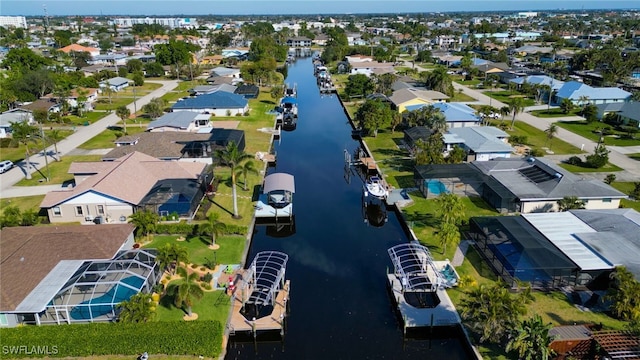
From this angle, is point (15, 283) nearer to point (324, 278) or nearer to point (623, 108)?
point (324, 278)

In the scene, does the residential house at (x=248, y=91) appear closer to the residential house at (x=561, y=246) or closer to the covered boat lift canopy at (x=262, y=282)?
the covered boat lift canopy at (x=262, y=282)

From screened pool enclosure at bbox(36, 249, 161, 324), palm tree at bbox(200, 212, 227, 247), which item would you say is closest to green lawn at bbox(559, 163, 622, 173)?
palm tree at bbox(200, 212, 227, 247)

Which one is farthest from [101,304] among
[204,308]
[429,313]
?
[429,313]

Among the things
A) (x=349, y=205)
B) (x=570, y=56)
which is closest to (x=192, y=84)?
(x=349, y=205)

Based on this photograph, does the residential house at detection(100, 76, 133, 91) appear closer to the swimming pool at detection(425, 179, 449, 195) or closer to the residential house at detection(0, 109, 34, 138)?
the residential house at detection(0, 109, 34, 138)

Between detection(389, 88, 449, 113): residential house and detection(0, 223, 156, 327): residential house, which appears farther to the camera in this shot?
detection(389, 88, 449, 113): residential house

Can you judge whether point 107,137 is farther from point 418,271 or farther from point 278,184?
point 418,271

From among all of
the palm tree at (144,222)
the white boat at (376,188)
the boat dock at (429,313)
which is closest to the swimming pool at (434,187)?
the white boat at (376,188)
